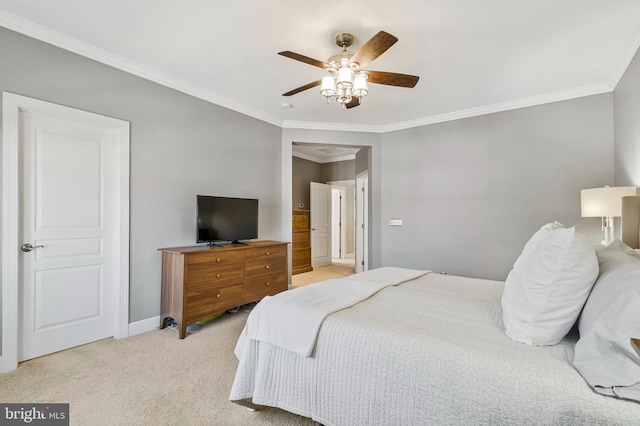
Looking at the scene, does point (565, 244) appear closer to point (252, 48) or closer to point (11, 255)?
point (252, 48)

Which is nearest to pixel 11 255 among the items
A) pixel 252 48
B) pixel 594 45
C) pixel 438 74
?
pixel 252 48

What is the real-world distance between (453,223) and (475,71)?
2055 mm

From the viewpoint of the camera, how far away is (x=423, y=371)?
1.19m

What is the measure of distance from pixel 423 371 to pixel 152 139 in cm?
324

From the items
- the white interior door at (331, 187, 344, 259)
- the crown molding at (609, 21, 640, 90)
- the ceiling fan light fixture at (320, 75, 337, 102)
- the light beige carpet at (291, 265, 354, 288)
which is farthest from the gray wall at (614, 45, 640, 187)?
the white interior door at (331, 187, 344, 259)

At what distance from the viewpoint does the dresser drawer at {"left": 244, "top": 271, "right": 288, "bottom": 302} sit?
3537mm

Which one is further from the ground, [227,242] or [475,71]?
[475,71]

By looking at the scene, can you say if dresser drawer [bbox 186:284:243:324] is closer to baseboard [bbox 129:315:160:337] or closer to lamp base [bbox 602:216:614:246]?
baseboard [bbox 129:315:160:337]

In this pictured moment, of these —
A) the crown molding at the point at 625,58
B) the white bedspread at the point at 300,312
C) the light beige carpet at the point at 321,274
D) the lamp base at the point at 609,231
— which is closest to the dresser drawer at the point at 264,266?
the light beige carpet at the point at 321,274

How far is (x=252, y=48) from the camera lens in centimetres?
267

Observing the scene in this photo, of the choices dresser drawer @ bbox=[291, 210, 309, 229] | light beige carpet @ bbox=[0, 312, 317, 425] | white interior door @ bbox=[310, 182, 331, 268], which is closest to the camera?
light beige carpet @ bbox=[0, 312, 317, 425]

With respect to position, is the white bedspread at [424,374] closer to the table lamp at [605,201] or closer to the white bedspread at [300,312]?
the white bedspread at [300,312]

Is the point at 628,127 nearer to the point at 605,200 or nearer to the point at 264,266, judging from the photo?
the point at 605,200

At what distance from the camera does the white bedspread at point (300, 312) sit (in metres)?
1.51
